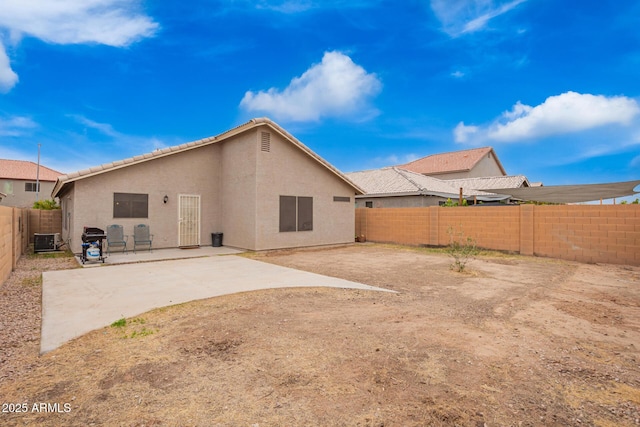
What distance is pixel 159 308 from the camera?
5.34 meters

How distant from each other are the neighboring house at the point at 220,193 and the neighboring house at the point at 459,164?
21826 millimetres

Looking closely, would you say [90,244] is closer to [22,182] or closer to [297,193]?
[297,193]

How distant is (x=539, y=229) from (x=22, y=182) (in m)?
43.7

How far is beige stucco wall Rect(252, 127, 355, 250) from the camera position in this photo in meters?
12.5

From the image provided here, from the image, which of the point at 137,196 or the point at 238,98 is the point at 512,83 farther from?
the point at 137,196

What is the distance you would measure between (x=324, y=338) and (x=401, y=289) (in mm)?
3326

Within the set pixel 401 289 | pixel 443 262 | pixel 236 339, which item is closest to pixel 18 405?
pixel 236 339

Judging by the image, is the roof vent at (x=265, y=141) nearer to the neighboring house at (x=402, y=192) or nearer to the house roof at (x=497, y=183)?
the neighboring house at (x=402, y=192)

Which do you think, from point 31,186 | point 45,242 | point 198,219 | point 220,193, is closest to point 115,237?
point 198,219

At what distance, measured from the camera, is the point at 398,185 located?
71.1ft

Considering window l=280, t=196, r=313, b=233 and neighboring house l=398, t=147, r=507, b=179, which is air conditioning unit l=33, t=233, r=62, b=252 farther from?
neighboring house l=398, t=147, r=507, b=179

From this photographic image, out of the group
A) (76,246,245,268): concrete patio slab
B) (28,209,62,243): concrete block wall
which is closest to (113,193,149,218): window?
(76,246,245,268): concrete patio slab

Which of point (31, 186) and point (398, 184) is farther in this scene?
point (31, 186)

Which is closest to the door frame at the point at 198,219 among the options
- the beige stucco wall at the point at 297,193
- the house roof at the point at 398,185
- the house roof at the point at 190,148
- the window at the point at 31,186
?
the house roof at the point at 190,148
